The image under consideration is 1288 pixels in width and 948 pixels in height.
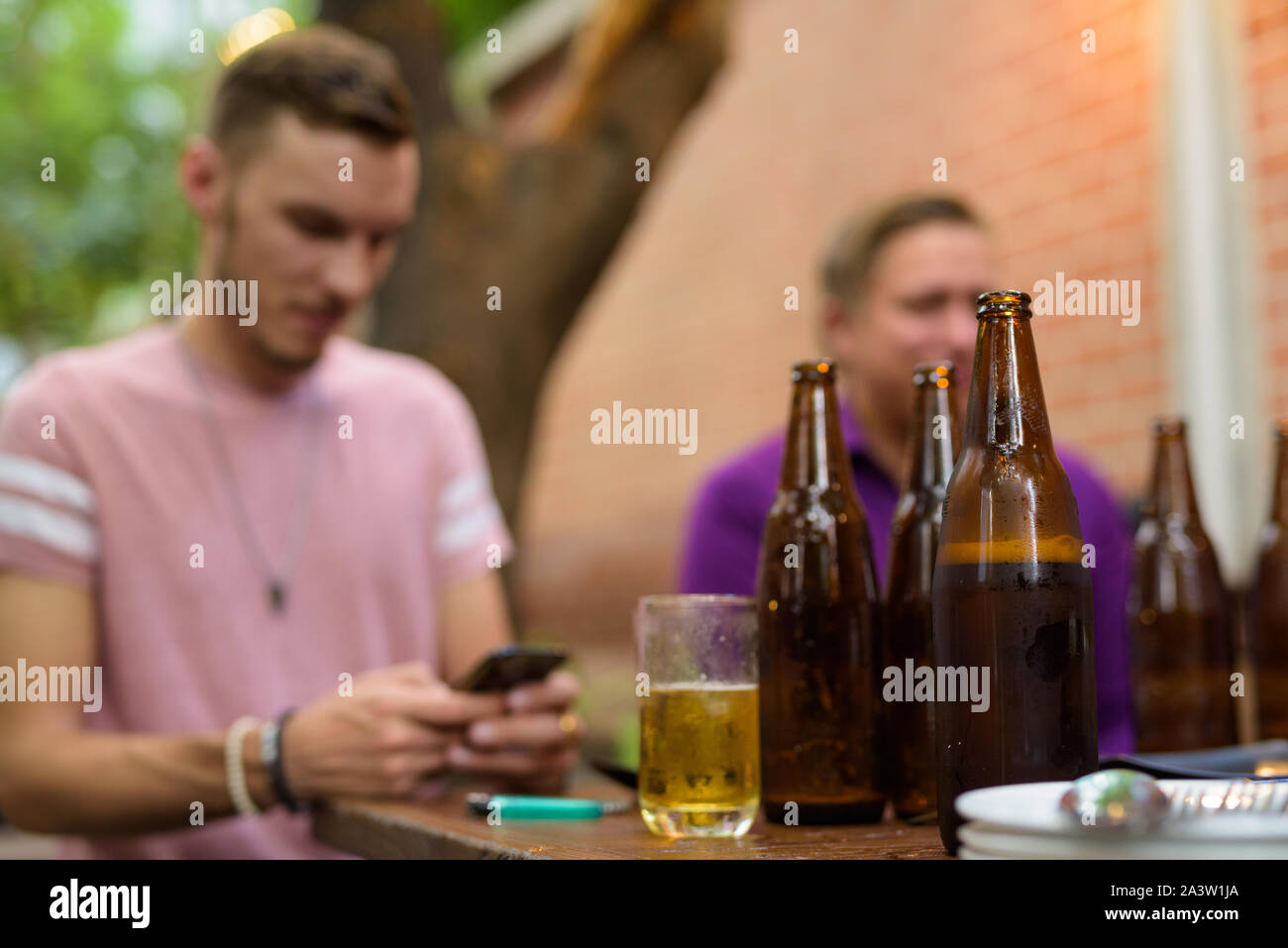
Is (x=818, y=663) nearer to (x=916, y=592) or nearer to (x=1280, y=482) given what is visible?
(x=916, y=592)

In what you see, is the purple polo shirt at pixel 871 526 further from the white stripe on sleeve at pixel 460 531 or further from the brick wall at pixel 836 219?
the brick wall at pixel 836 219

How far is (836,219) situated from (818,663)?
4.86 metres

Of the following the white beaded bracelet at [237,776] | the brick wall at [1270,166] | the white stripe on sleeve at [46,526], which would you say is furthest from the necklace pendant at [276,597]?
the brick wall at [1270,166]

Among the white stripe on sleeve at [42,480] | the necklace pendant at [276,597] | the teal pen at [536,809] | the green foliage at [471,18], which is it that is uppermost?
the green foliage at [471,18]

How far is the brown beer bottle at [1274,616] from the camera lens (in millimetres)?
1639

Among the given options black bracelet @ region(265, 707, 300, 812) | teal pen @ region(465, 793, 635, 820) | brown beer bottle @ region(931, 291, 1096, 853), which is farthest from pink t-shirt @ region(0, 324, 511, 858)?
brown beer bottle @ region(931, 291, 1096, 853)

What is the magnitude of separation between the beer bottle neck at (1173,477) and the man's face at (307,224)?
3.93 feet

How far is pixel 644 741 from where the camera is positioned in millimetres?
1140

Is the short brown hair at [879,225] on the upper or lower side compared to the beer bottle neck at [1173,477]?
upper

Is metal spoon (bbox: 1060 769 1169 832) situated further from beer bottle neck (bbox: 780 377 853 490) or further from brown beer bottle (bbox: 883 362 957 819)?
beer bottle neck (bbox: 780 377 853 490)

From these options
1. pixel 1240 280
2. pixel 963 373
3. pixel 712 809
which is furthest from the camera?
pixel 1240 280

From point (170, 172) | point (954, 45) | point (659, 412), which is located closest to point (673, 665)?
point (954, 45)

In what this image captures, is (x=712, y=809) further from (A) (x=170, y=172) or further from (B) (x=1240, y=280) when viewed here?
(A) (x=170, y=172)
